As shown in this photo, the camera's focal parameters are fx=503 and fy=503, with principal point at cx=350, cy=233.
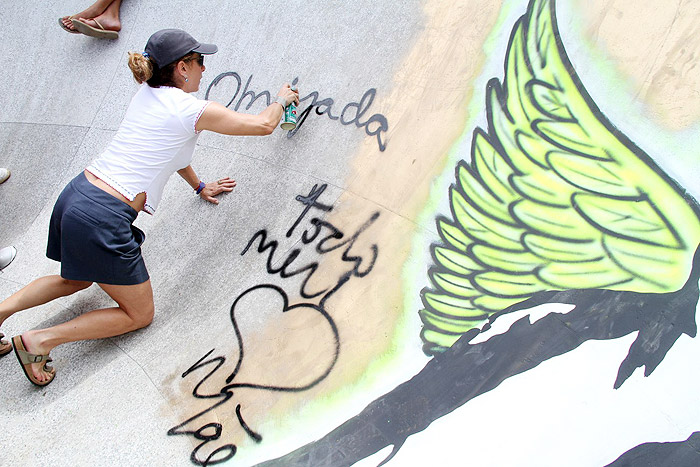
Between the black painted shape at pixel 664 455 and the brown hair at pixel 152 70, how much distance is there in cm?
285

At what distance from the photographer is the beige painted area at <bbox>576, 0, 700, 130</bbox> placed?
2.75 meters

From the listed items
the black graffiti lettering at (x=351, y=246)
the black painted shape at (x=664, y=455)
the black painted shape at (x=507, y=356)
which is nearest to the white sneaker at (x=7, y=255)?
the black graffiti lettering at (x=351, y=246)

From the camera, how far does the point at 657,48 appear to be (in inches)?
115

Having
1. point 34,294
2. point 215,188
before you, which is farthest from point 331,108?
point 34,294

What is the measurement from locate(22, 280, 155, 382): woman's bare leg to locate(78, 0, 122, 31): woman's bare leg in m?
3.31

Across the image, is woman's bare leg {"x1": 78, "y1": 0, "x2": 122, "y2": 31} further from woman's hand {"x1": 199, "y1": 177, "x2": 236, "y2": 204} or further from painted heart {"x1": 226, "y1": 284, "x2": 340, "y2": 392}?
painted heart {"x1": 226, "y1": 284, "x2": 340, "y2": 392}

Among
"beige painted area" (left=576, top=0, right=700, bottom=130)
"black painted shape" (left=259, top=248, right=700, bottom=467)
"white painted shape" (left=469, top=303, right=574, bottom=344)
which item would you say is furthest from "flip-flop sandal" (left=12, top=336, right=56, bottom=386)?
"beige painted area" (left=576, top=0, right=700, bottom=130)

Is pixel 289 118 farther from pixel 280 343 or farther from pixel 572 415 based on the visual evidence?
pixel 572 415

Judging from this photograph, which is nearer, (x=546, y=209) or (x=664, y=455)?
(x=664, y=455)

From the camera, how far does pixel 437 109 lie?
134 inches

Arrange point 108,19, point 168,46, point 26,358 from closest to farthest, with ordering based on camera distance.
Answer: point 168,46 < point 26,358 < point 108,19

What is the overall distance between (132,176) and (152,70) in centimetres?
60

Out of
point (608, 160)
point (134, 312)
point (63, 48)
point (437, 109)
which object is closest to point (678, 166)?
point (608, 160)

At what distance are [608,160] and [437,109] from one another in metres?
1.13
